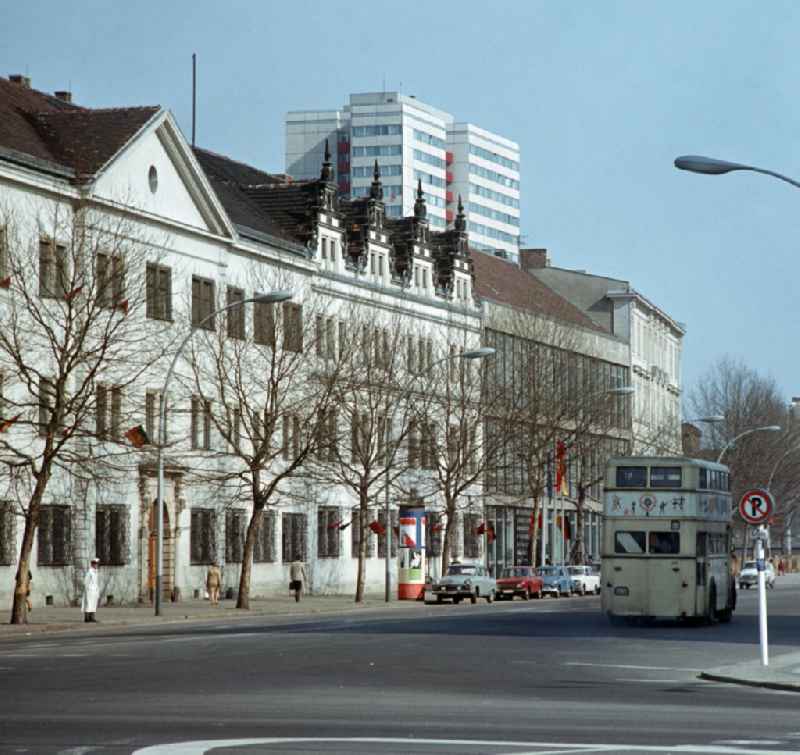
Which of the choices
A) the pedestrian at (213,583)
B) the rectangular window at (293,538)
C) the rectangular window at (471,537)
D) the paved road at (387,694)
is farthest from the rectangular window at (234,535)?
the paved road at (387,694)

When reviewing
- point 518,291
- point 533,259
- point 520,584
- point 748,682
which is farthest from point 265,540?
point 533,259

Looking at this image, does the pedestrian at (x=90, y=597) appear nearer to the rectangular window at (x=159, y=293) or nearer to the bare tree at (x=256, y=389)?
the bare tree at (x=256, y=389)

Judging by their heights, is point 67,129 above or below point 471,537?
above

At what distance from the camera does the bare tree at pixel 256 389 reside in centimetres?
6569

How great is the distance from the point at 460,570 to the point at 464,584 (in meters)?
1.20

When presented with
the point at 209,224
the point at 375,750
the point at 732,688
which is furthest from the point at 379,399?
the point at 375,750

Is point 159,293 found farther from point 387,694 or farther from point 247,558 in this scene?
point 387,694

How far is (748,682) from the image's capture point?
27.8 metres

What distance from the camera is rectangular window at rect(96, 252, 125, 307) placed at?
5316 cm

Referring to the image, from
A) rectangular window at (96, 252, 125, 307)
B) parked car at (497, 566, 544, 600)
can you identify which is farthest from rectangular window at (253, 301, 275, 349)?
parked car at (497, 566, 544, 600)

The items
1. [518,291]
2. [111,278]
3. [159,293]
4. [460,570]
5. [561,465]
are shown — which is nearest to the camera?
[111,278]

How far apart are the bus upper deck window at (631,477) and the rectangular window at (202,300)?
990 inches

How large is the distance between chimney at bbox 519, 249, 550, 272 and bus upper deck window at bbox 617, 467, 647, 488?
83.7 m

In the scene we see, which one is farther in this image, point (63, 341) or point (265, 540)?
point (265, 540)
